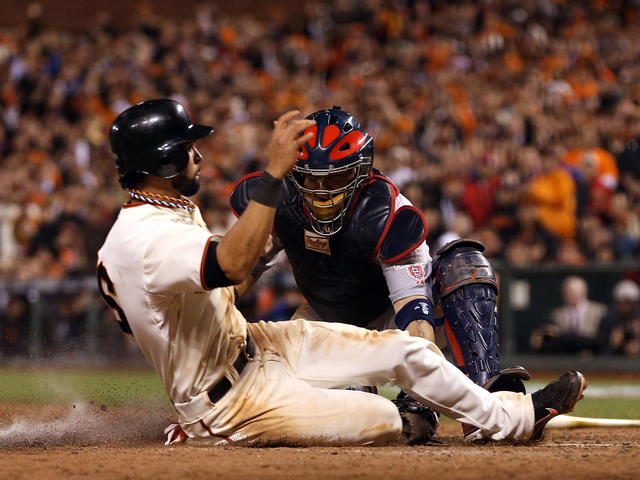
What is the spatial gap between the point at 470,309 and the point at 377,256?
1.93ft

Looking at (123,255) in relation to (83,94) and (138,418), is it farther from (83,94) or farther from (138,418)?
(83,94)

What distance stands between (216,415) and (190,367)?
0.28 metres

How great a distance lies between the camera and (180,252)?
4117 millimetres

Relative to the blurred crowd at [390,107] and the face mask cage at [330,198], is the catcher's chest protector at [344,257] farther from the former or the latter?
the blurred crowd at [390,107]

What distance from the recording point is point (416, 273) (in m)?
5.18

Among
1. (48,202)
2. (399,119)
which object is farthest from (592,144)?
(48,202)

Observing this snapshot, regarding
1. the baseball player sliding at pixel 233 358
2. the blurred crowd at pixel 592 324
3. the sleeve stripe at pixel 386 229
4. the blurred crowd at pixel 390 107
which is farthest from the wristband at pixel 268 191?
the blurred crowd at pixel 390 107

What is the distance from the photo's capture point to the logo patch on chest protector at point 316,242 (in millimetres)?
5387

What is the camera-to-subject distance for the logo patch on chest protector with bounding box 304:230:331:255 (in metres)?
5.39

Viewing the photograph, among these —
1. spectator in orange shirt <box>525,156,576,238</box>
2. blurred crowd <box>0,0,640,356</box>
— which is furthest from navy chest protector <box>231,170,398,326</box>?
spectator in orange shirt <box>525,156,576,238</box>

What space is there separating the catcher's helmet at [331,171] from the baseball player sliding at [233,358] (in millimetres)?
708

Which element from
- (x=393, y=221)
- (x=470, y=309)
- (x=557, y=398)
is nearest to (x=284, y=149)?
(x=393, y=221)

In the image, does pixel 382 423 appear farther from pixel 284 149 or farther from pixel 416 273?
pixel 284 149

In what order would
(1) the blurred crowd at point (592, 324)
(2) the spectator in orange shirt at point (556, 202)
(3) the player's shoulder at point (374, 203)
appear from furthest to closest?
1. (2) the spectator in orange shirt at point (556, 202)
2. (1) the blurred crowd at point (592, 324)
3. (3) the player's shoulder at point (374, 203)
